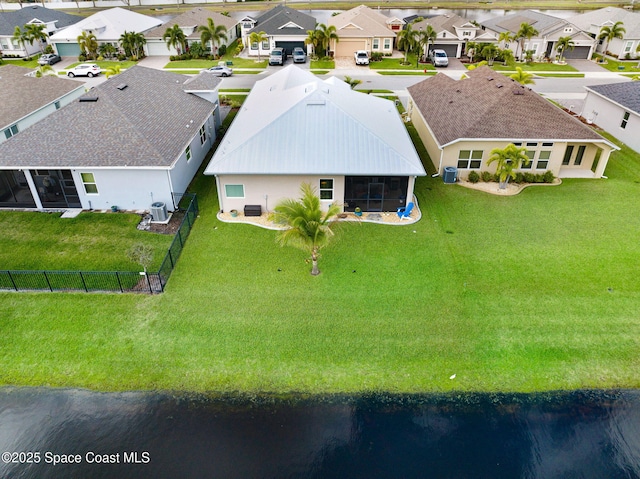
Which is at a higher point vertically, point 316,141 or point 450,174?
→ point 316,141

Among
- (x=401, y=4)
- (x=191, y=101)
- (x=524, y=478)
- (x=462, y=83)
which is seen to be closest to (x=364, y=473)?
(x=524, y=478)

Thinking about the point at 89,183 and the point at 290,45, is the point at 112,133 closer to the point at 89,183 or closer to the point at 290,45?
the point at 89,183

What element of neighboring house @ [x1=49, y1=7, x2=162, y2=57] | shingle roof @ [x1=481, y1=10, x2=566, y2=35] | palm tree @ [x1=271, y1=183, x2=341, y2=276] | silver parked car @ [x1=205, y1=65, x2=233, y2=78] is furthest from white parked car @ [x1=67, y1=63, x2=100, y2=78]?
shingle roof @ [x1=481, y1=10, x2=566, y2=35]

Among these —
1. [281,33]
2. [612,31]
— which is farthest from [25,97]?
[612,31]

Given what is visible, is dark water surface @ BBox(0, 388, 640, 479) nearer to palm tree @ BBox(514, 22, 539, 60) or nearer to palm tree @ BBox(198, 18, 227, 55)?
palm tree @ BBox(514, 22, 539, 60)

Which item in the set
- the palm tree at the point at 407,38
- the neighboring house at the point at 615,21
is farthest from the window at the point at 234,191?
the neighboring house at the point at 615,21

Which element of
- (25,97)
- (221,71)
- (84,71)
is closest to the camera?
(25,97)

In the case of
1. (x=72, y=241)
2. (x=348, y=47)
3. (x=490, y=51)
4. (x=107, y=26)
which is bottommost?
(x=72, y=241)
